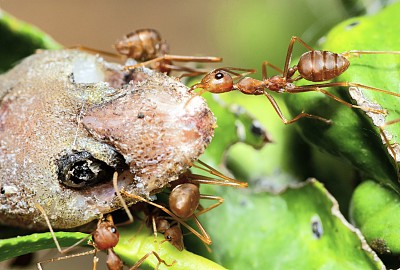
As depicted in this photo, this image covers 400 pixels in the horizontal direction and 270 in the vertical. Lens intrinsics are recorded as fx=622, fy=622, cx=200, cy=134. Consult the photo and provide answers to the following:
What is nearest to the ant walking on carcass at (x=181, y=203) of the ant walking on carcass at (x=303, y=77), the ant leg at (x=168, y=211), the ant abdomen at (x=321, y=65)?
the ant leg at (x=168, y=211)

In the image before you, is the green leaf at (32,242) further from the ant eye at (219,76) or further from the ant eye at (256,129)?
the ant eye at (256,129)

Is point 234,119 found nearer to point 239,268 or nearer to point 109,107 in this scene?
point 239,268

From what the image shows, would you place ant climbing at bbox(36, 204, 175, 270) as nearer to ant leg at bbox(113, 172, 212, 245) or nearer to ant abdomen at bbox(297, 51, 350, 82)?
ant leg at bbox(113, 172, 212, 245)

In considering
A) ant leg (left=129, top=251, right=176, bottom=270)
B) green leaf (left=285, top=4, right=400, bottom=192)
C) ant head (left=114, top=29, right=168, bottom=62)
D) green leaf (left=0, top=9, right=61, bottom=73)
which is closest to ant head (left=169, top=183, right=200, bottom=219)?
ant leg (left=129, top=251, right=176, bottom=270)

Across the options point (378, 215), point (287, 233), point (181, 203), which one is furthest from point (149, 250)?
point (378, 215)

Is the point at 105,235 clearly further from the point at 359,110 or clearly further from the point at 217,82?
the point at 359,110

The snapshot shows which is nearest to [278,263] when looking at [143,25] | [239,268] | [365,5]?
[239,268]
